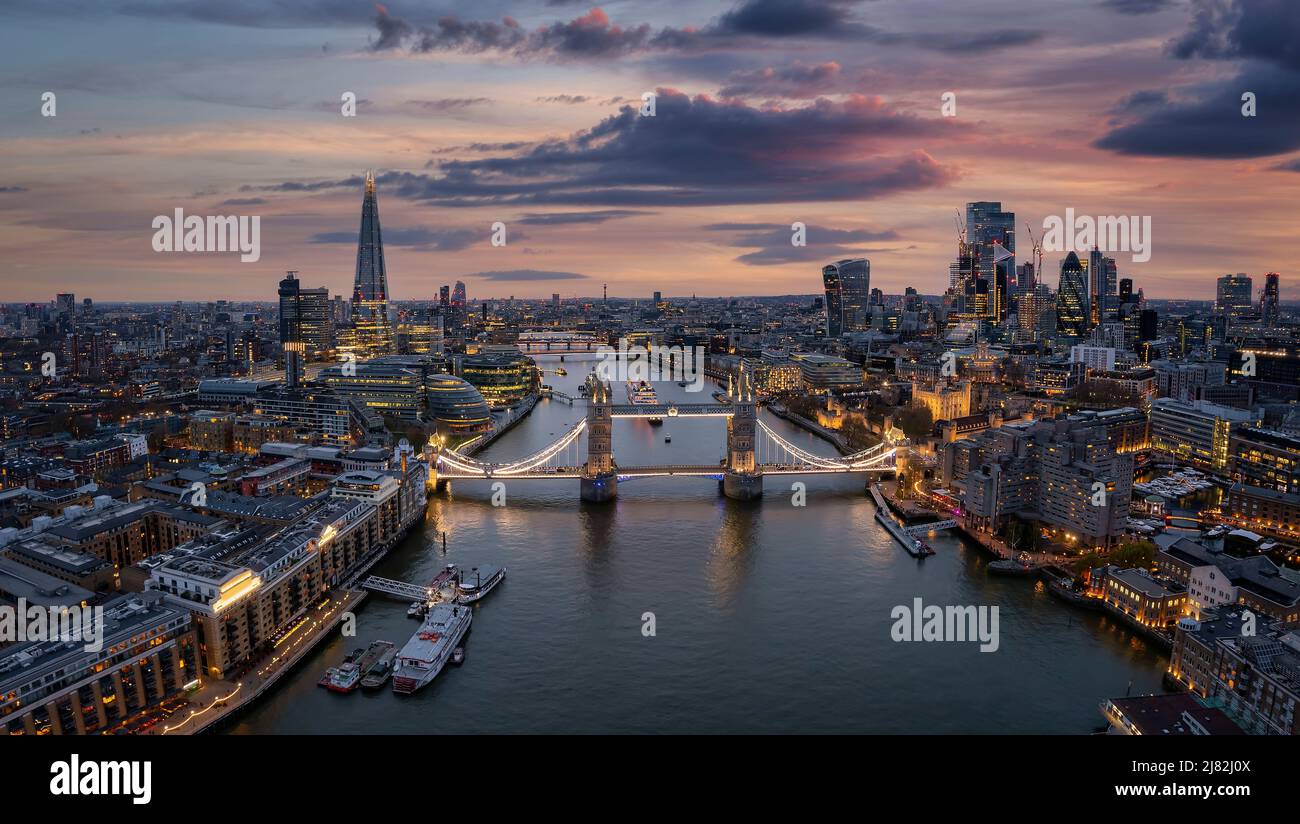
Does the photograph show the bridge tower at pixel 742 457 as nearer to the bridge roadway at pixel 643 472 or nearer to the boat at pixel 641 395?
the bridge roadway at pixel 643 472

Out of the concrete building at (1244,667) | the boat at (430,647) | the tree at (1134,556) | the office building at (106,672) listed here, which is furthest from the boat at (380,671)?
the tree at (1134,556)

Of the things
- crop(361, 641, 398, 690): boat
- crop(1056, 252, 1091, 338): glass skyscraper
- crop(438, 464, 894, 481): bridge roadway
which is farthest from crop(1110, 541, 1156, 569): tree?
crop(1056, 252, 1091, 338): glass skyscraper

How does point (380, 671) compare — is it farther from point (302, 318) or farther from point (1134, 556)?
point (302, 318)

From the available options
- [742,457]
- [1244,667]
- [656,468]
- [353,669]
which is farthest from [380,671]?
[742,457]

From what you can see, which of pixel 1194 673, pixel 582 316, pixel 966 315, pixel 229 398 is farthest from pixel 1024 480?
pixel 582 316

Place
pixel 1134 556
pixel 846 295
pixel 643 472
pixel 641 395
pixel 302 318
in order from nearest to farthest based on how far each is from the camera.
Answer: pixel 1134 556 < pixel 643 472 < pixel 641 395 < pixel 302 318 < pixel 846 295

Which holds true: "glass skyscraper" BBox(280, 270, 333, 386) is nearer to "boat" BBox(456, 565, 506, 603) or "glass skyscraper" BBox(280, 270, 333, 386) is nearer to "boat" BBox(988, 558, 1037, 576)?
"boat" BBox(456, 565, 506, 603)

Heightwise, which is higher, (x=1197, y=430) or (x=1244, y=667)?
(x=1197, y=430)
